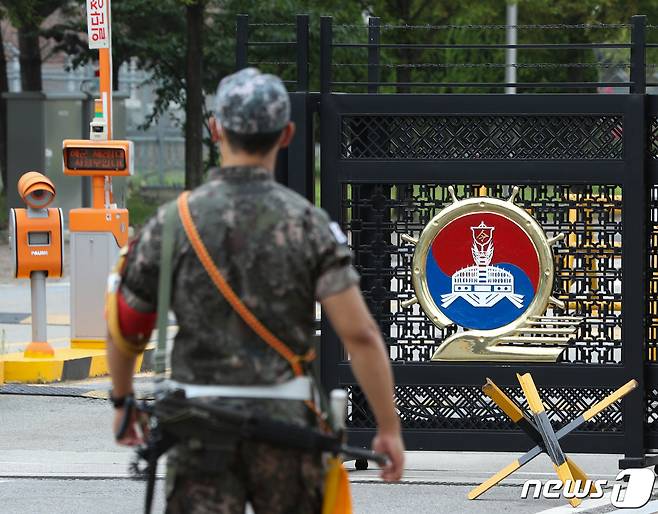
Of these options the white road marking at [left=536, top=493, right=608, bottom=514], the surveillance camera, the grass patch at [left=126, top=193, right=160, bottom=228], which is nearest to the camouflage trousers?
the white road marking at [left=536, top=493, right=608, bottom=514]

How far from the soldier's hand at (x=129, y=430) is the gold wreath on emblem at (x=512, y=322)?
3.80 metres

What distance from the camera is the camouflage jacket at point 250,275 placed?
391 cm

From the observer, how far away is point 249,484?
390 centimetres

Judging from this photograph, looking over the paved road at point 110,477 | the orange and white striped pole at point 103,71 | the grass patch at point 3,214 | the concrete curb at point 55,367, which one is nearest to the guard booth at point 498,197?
the paved road at point 110,477

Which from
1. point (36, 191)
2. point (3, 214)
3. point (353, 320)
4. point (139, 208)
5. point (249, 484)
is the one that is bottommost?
point (139, 208)

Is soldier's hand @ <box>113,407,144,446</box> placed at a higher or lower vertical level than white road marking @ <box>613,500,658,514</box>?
higher

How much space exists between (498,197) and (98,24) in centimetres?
634

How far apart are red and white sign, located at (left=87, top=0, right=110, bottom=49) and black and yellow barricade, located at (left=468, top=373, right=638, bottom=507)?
21.5 ft

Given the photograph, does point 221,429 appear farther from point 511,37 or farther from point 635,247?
point 511,37

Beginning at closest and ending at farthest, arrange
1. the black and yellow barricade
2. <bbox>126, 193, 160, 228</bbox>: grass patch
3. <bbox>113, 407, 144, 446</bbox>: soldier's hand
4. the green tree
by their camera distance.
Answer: <bbox>113, 407, 144, 446</bbox>: soldier's hand < the black and yellow barricade < the green tree < <bbox>126, 193, 160, 228</bbox>: grass patch

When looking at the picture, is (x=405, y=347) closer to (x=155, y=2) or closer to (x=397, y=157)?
(x=397, y=157)

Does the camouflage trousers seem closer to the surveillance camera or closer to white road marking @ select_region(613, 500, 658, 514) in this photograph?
white road marking @ select_region(613, 500, 658, 514)

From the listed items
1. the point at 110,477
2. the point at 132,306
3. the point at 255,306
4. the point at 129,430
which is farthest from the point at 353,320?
the point at 110,477

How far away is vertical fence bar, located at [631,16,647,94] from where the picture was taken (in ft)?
25.2
